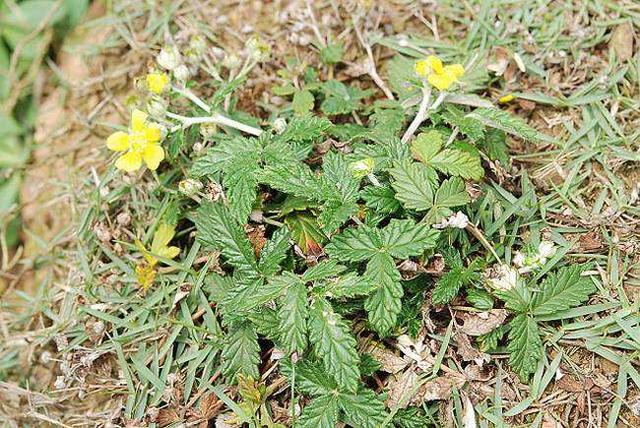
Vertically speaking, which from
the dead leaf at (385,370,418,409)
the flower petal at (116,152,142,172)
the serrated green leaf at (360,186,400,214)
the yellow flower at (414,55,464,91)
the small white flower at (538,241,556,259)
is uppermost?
the yellow flower at (414,55,464,91)

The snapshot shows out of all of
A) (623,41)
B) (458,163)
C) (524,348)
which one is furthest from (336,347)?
(623,41)

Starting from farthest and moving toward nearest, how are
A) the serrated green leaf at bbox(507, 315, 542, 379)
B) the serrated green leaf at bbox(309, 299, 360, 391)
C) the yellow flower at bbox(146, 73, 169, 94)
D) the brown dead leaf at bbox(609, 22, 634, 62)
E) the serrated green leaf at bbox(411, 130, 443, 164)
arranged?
1. the brown dead leaf at bbox(609, 22, 634, 62)
2. the yellow flower at bbox(146, 73, 169, 94)
3. the serrated green leaf at bbox(411, 130, 443, 164)
4. the serrated green leaf at bbox(507, 315, 542, 379)
5. the serrated green leaf at bbox(309, 299, 360, 391)

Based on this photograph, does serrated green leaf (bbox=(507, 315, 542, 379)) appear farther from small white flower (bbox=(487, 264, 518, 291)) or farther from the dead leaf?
the dead leaf

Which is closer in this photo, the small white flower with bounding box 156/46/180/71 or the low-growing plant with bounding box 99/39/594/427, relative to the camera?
the low-growing plant with bounding box 99/39/594/427

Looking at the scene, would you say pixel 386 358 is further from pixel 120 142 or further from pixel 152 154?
pixel 120 142

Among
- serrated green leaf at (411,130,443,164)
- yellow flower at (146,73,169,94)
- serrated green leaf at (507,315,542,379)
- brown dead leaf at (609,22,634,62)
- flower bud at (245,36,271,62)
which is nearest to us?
serrated green leaf at (507,315,542,379)

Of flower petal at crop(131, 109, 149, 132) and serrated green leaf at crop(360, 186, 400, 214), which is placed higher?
flower petal at crop(131, 109, 149, 132)

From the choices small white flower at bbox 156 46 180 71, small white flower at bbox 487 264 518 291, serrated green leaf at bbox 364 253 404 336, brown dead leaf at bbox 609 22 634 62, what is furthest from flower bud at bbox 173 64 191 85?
brown dead leaf at bbox 609 22 634 62
